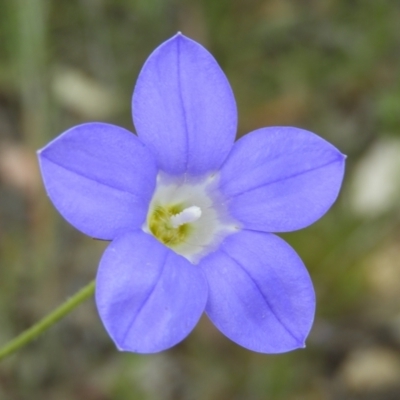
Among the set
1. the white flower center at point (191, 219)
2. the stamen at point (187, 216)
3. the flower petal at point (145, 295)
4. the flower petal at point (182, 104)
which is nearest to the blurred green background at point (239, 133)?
the white flower center at point (191, 219)

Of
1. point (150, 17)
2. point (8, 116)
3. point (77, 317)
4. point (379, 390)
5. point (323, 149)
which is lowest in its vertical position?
point (379, 390)

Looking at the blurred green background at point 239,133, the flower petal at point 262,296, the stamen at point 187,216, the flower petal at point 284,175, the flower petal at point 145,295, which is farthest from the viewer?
the blurred green background at point 239,133

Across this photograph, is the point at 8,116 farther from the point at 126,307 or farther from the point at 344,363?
the point at 126,307

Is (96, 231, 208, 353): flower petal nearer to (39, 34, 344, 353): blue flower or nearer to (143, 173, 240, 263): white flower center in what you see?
(39, 34, 344, 353): blue flower

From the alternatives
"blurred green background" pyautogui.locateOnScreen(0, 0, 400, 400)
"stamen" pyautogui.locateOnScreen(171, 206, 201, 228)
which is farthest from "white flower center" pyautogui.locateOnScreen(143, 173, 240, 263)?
"blurred green background" pyautogui.locateOnScreen(0, 0, 400, 400)

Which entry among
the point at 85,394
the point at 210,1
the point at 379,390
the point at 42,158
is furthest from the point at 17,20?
the point at 379,390

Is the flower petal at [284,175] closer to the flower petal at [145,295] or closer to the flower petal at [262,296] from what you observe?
the flower petal at [262,296]

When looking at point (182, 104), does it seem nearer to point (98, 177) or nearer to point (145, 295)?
point (98, 177)

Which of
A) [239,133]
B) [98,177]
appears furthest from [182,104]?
[239,133]
